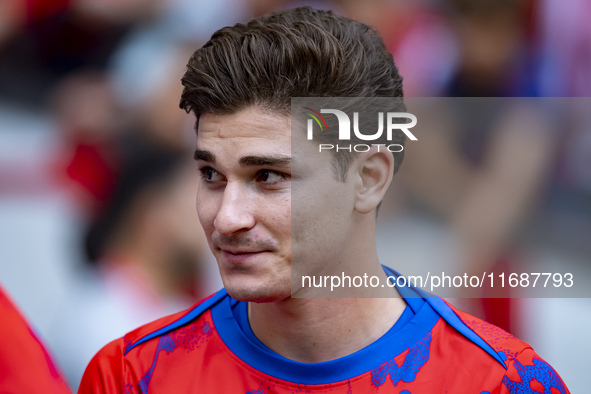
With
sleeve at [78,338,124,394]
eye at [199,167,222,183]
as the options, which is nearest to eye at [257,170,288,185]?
eye at [199,167,222,183]

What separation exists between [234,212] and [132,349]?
65cm

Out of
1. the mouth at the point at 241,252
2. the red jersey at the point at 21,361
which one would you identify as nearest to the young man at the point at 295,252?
the mouth at the point at 241,252

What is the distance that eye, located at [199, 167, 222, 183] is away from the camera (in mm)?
1750

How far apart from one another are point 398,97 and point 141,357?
1092 mm

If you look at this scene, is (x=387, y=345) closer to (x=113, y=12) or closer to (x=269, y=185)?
(x=269, y=185)

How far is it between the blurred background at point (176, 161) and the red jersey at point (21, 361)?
1.99 m

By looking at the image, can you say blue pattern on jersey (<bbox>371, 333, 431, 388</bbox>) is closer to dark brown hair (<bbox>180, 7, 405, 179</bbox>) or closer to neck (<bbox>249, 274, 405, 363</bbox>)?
neck (<bbox>249, 274, 405, 363</bbox>)

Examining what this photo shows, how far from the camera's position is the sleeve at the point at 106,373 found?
191 cm

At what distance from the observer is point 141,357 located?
1.97m

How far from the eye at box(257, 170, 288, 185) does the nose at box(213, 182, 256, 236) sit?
54 mm

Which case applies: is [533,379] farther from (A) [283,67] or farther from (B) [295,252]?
(A) [283,67]

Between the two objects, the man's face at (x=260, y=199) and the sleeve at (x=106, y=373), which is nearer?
the man's face at (x=260, y=199)

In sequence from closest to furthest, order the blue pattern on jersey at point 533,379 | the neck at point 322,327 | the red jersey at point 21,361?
the red jersey at point 21,361, the blue pattern on jersey at point 533,379, the neck at point 322,327

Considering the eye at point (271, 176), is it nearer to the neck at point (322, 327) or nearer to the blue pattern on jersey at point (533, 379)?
the neck at point (322, 327)
